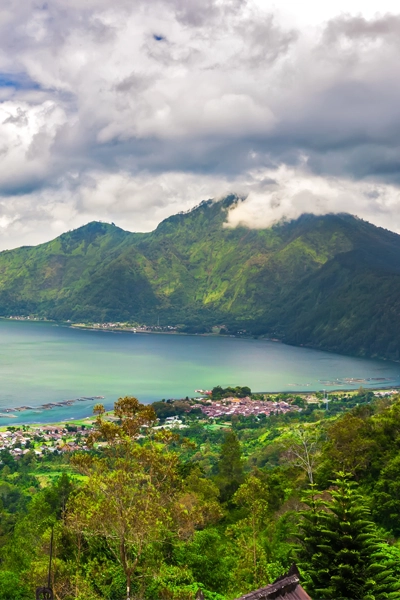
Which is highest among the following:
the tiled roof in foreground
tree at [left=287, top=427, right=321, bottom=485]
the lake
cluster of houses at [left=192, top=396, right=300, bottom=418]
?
the tiled roof in foreground

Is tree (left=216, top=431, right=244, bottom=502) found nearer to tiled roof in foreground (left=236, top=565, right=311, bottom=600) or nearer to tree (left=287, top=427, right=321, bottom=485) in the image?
tree (left=287, top=427, right=321, bottom=485)

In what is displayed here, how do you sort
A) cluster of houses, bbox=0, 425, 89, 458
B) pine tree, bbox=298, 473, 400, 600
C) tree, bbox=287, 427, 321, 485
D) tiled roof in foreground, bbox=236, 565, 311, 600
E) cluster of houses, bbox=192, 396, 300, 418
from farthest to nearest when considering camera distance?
1. cluster of houses, bbox=192, 396, 300, 418
2. cluster of houses, bbox=0, 425, 89, 458
3. tree, bbox=287, 427, 321, 485
4. pine tree, bbox=298, 473, 400, 600
5. tiled roof in foreground, bbox=236, 565, 311, 600

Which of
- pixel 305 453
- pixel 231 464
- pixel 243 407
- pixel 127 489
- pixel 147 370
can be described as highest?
pixel 127 489

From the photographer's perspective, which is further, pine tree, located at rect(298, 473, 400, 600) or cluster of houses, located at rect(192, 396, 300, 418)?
cluster of houses, located at rect(192, 396, 300, 418)

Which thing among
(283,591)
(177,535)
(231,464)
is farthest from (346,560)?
(231,464)

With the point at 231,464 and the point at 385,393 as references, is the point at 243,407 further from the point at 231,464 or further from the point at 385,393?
the point at 231,464

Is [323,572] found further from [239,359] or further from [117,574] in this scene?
[239,359]

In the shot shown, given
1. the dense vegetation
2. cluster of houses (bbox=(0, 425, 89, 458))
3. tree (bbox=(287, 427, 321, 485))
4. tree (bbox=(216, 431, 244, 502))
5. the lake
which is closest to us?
the dense vegetation

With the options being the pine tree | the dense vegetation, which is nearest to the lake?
the dense vegetation
